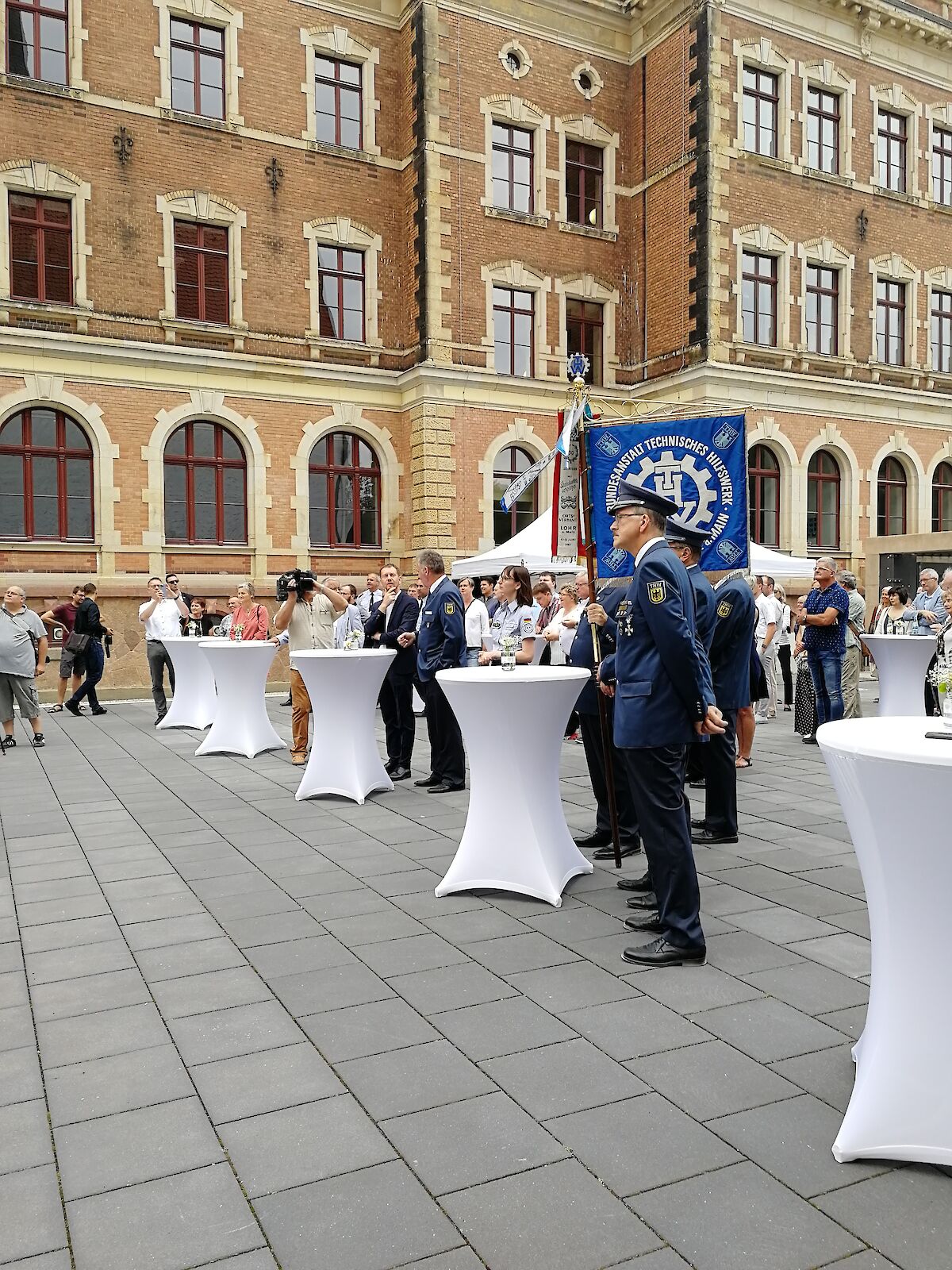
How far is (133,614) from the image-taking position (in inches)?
705

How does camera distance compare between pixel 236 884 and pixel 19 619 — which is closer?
pixel 236 884

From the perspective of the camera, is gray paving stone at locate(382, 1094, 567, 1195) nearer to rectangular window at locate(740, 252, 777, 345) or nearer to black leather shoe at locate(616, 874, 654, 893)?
black leather shoe at locate(616, 874, 654, 893)

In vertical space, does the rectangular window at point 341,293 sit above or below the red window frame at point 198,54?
below

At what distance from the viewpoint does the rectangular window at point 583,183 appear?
22438 millimetres

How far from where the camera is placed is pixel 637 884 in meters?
5.20

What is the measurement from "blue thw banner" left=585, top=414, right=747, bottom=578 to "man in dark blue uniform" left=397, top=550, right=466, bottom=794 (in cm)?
162

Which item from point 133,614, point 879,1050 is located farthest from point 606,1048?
point 133,614

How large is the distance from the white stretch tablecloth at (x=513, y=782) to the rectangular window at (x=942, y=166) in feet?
84.4

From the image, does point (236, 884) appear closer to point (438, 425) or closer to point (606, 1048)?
point (606, 1048)

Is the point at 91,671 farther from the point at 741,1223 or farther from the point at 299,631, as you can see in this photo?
the point at 741,1223

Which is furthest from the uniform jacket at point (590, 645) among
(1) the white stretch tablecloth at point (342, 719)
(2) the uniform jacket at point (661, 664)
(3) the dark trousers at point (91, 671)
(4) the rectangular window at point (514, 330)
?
(4) the rectangular window at point (514, 330)

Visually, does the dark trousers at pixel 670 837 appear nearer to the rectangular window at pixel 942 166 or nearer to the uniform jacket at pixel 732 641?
the uniform jacket at pixel 732 641

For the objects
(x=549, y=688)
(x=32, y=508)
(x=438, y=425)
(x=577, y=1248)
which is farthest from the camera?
(x=438, y=425)

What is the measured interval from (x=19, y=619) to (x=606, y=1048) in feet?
29.5
